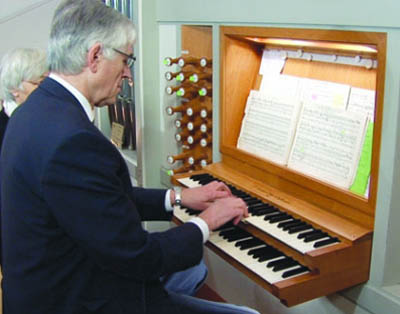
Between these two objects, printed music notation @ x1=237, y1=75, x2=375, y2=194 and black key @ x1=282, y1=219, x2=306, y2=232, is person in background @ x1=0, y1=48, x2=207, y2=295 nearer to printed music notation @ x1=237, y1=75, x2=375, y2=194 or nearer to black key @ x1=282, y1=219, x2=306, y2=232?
printed music notation @ x1=237, y1=75, x2=375, y2=194

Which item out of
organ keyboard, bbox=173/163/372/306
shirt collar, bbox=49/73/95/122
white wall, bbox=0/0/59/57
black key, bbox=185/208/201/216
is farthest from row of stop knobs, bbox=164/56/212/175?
white wall, bbox=0/0/59/57

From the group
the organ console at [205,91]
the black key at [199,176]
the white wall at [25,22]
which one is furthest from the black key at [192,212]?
the white wall at [25,22]

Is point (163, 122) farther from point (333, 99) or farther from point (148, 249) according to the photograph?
point (148, 249)

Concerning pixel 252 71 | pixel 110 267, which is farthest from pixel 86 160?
pixel 252 71

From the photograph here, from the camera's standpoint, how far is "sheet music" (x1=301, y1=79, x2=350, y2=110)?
6.42 feet

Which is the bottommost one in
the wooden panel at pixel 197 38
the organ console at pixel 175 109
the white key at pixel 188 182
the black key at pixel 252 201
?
the black key at pixel 252 201

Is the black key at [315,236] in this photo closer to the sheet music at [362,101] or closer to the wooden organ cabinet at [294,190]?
the wooden organ cabinet at [294,190]

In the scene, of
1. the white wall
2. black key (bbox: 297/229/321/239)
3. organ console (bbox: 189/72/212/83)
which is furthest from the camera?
the white wall

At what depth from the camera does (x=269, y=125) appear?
224 centimetres

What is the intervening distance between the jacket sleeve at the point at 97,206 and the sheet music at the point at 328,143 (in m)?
0.76

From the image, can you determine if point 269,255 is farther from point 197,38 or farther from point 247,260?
point 197,38

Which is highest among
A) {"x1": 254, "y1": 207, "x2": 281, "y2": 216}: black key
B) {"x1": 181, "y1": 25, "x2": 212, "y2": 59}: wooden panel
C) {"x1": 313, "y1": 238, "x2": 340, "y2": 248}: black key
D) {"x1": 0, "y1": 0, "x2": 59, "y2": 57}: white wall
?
{"x1": 0, "y1": 0, "x2": 59, "y2": 57}: white wall

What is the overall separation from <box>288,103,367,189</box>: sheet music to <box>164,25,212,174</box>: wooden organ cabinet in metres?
0.66

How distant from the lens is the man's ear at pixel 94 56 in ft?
4.70
